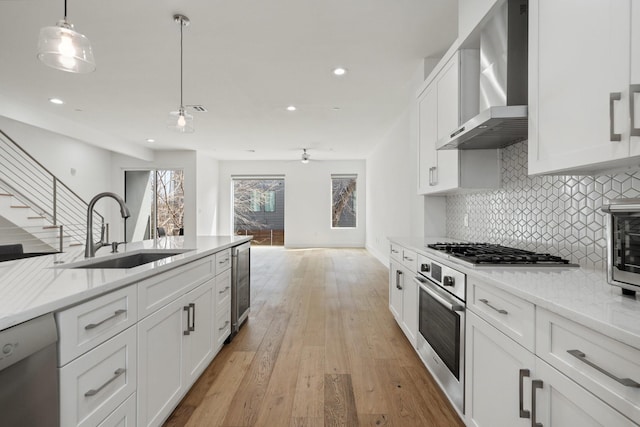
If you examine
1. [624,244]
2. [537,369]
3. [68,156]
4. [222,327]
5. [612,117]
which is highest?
[68,156]

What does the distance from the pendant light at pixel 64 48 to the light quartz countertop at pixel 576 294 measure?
91.3 inches

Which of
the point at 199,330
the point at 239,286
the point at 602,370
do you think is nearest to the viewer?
the point at 602,370

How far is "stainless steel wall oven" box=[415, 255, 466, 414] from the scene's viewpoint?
160 cm

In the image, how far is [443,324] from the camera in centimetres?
181

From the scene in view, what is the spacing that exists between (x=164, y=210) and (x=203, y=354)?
760 centimetres

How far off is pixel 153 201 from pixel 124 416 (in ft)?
27.3

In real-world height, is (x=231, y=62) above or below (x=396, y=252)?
above

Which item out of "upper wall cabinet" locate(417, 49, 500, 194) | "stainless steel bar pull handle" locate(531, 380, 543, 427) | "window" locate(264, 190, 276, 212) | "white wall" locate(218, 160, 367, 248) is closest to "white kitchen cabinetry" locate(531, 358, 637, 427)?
"stainless steel bar pull handle" locate(531, 380, 543, 427)

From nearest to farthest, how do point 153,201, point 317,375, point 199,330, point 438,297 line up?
1. point 438,297
2. point 199,330
3. point 317,375
4. point 153,201

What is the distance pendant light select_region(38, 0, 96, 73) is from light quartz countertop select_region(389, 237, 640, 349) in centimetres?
232

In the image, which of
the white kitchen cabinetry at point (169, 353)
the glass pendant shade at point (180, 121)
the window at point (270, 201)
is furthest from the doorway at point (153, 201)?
the white kitchen cabinetry at point (169, 353)

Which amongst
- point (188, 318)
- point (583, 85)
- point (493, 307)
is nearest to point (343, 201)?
point (188, 318)

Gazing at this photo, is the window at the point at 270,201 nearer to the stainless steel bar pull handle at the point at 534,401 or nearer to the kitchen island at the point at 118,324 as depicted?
the kitchen island at the point at 118,324

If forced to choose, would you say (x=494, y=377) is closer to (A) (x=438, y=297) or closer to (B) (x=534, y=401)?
(B) (x=534, y=401)
